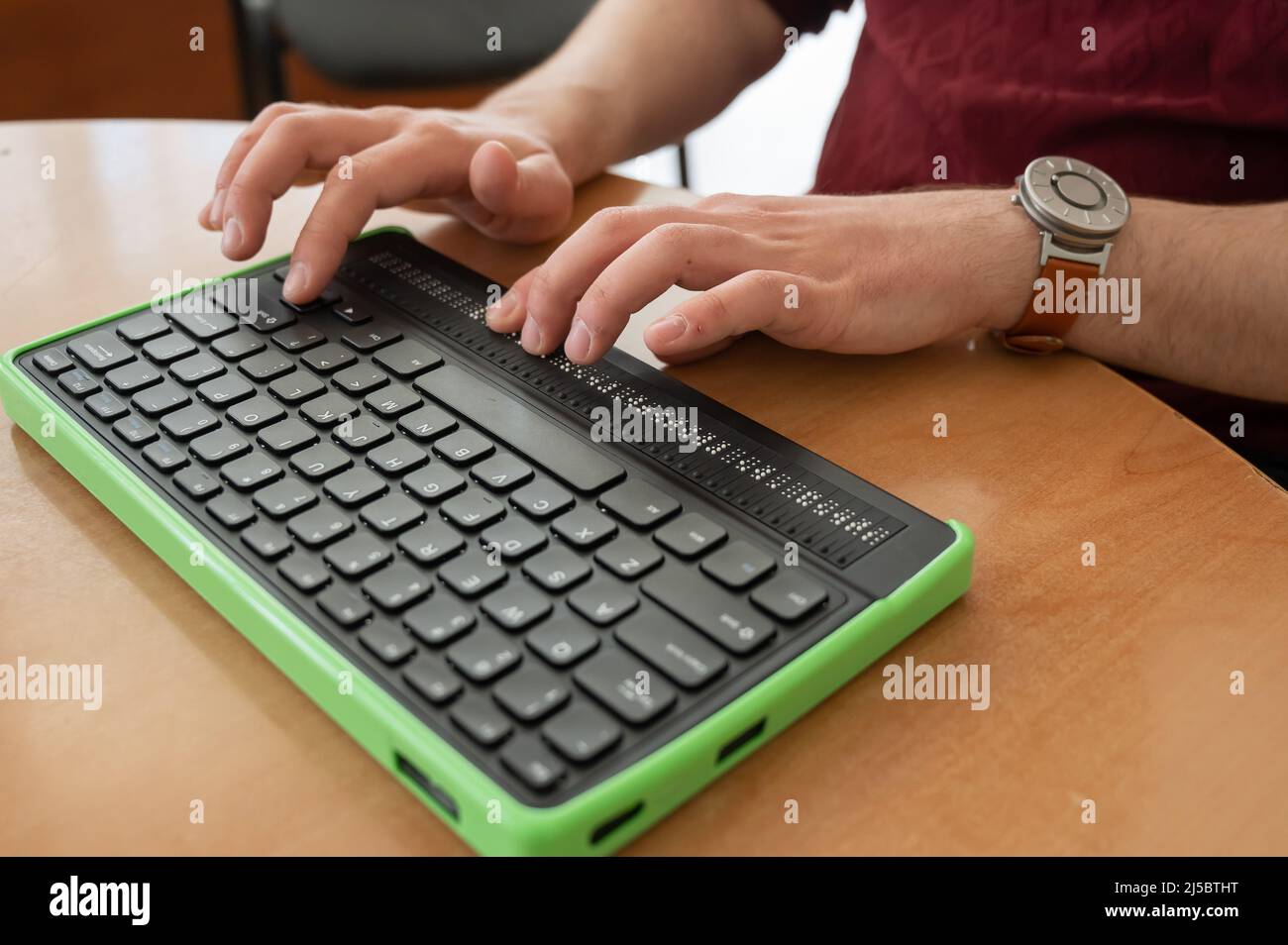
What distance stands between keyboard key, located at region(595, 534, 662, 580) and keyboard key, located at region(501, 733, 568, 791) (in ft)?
0.34

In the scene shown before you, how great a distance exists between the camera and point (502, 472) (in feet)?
1.87

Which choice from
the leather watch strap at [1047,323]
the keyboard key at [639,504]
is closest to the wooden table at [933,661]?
the leather watch strap at [1047,323]

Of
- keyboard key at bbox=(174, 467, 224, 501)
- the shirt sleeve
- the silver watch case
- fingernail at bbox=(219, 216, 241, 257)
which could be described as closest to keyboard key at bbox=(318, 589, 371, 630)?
keyboard key at bbox=(174, 467, 224, 501)

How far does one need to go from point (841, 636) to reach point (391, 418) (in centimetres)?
27

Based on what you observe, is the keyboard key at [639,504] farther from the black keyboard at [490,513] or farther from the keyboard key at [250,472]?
the keyboard key at [250,472]

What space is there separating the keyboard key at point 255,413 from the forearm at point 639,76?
0.42m

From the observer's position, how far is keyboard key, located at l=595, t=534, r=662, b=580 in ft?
1.69

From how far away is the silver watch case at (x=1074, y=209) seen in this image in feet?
2.42

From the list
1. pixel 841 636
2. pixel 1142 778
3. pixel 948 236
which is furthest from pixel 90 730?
pixel 948 236

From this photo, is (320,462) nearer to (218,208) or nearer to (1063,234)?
(218,208)

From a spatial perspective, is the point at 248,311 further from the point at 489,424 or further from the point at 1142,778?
the point at 1142,778

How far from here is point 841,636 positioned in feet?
1.62

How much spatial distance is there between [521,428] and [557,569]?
12 cm
